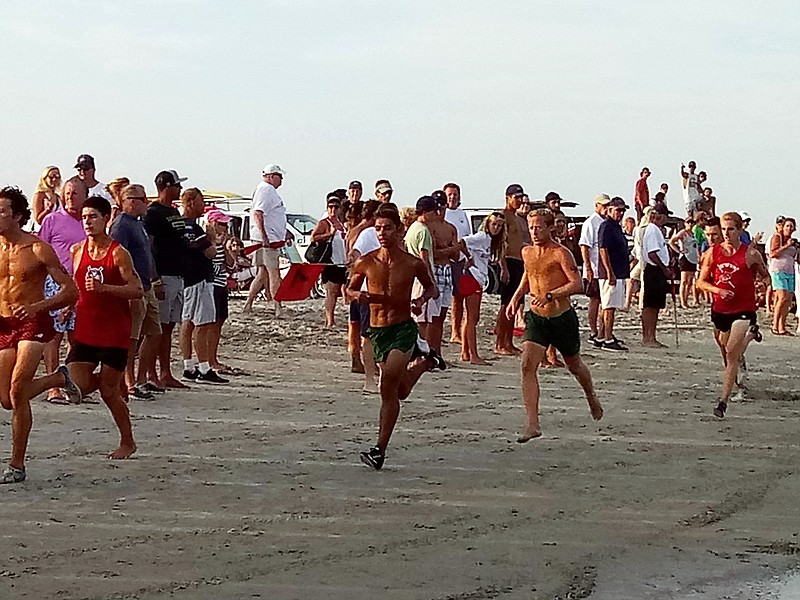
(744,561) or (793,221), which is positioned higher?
(793,221)

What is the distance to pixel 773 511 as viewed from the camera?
24.5ft

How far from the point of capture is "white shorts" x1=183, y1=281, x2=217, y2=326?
468 inches

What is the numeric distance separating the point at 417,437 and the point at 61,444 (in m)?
2.58

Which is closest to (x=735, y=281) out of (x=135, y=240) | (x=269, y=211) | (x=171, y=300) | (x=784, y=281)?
(x=171, y=300)

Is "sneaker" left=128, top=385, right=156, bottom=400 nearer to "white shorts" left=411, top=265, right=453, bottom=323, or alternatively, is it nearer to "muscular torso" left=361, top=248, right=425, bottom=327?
"white shorts" left=411, top=265, right=453, bottom=323

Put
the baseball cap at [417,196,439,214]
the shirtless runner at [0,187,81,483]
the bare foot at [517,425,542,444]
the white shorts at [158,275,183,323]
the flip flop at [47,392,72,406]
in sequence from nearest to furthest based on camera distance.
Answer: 1. the shirtless runner at [0,187,81,483]
2. the bare foot at [517,425,542,444]
3. the flip flop at [47,392,72,406]
4. the white shorts at [158,275,183,323]
5. the baseball cap at [417,196,439,214]

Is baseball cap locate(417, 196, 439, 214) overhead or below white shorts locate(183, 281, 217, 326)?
overhead

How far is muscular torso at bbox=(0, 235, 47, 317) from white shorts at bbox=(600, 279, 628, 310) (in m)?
9.69

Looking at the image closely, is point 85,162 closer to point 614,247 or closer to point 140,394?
point 140,394

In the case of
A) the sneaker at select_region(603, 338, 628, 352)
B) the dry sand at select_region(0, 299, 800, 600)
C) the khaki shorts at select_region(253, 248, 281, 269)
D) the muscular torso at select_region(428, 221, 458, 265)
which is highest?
the muscular torso at select_region(428, 221, 458, 265)

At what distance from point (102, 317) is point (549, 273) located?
3407mm

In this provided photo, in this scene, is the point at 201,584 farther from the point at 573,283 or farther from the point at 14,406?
the point at 573,283

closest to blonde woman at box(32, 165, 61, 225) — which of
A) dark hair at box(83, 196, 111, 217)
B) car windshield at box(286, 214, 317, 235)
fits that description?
dark hair at box(83, 196, 111, 217)

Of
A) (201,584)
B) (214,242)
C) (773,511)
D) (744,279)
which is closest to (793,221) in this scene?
(744,279)
